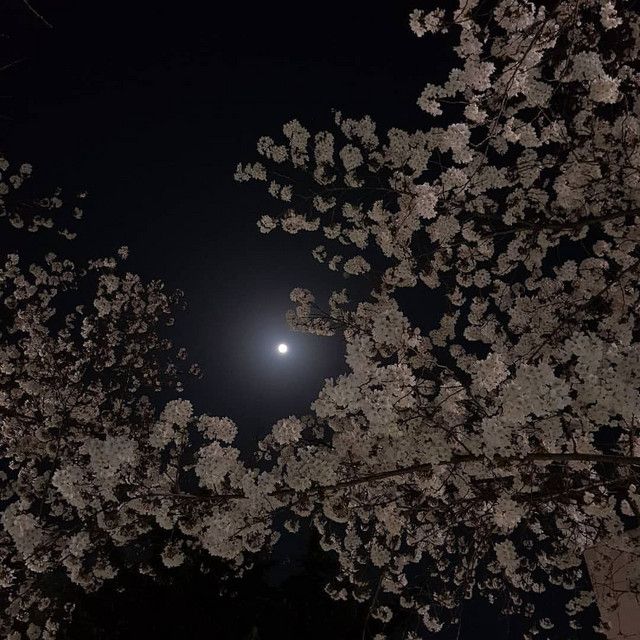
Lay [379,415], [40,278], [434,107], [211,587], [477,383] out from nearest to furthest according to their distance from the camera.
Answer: [379,415] < [477,383] < [434,107] < [211,587] < [40,278]

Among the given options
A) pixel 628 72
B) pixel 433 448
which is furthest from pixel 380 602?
pixel 628 72

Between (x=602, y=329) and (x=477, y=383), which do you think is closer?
(x=477, y=383)

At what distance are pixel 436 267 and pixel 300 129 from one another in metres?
3.35

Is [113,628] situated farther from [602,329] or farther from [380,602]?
[602,329]

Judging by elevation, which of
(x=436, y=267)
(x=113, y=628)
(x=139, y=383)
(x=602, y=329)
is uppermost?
(x=139, y=383)

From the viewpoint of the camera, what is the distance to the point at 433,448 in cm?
466

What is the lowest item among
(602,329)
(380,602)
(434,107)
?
(380,602)

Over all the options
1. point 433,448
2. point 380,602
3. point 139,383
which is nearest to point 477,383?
point 433,448

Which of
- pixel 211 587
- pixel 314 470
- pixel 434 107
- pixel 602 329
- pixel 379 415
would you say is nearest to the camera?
pixel 379 415

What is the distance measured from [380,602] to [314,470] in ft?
32.4

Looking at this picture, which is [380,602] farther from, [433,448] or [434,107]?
[434,107]

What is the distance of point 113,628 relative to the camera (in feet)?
42.0

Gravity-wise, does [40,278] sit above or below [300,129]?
above

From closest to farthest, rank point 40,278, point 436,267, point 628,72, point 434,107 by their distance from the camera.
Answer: point 628,72
point 434,107
point 436,267
point 40,278
